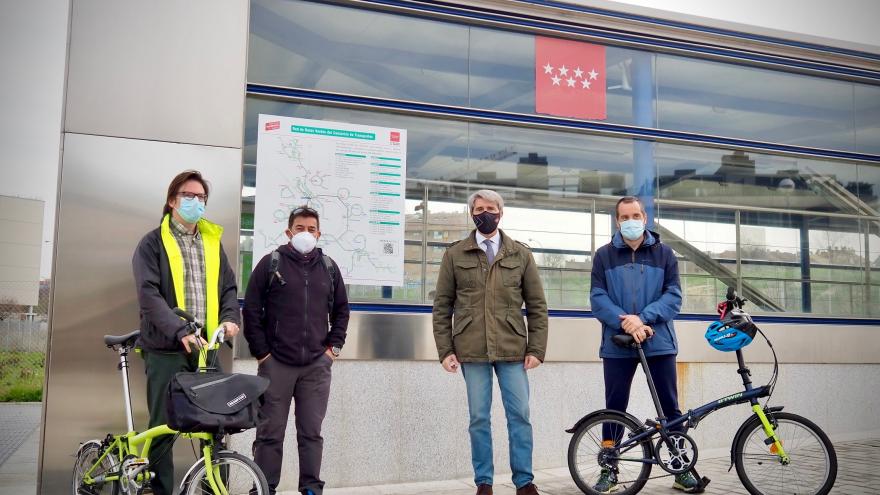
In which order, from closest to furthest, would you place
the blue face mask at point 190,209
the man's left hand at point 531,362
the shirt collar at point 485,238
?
the blue face mask at point 190,209 → the man's left hand at point 531,362 → the shirt collar at point 485,238

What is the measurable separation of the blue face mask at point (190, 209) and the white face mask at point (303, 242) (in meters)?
0.65

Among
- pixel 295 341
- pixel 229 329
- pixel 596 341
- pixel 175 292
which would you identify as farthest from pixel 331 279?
pixel 596 341

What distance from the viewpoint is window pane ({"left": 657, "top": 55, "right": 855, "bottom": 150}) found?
7973mm

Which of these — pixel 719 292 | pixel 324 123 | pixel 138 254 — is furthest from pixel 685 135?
pixel 138 254

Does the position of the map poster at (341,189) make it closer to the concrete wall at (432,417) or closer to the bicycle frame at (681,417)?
the concrete wall at (432,417)

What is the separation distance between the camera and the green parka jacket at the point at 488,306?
529cm

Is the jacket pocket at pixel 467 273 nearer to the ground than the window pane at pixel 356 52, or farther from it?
nearer to the ground

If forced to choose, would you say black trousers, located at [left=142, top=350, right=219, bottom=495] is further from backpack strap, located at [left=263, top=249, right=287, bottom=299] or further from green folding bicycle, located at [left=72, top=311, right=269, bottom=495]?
backpack strap, located at [left=263, top=249, right=287, bottom=299]

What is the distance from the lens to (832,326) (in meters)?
8.11

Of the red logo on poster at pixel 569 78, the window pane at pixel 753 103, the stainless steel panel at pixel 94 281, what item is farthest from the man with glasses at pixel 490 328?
Answer: the window pane at pixel 753 103

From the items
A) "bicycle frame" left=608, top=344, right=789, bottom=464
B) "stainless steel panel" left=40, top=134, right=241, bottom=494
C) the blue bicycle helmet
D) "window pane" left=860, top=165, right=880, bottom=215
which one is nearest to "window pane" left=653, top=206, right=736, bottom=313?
"window pane" left=860, top=165, right=880, bottom=215

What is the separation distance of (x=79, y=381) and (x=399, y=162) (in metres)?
2.98

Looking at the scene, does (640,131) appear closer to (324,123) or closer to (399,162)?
(399,162)

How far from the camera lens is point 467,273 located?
541cm
